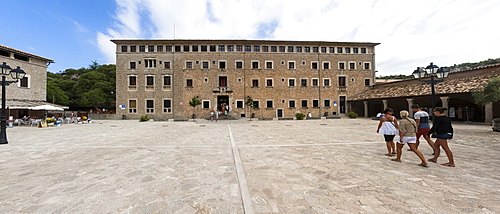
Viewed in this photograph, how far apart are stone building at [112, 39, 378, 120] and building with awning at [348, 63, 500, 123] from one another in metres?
5.66

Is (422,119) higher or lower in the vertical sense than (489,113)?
higher

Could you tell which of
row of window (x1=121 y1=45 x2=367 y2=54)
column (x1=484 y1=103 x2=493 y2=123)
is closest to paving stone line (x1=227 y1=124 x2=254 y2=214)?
column (x1=484 y1=103 x2=493 y2=123)

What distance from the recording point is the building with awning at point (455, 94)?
16.7 metres

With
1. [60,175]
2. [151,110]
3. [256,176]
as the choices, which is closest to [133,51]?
[151,110]

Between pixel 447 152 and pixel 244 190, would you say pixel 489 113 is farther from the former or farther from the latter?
pixel 244 190

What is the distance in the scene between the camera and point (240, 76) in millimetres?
30047

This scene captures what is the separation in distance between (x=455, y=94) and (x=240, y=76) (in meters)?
24.8

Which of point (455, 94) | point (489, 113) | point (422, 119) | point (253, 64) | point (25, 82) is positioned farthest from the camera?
point (253, 64)

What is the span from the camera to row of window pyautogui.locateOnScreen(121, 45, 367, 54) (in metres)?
29.2

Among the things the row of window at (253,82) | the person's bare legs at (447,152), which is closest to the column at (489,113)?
the row of window at (253,82)

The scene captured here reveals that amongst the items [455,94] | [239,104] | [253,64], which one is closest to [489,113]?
[455,94]

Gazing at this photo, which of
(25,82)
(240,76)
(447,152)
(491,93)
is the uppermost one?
(240,76)

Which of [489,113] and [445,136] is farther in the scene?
[489,113]

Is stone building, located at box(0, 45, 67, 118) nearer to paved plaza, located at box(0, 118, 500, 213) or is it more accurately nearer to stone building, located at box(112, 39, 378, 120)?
stone building, located at box(112, 39, 378, 120)
